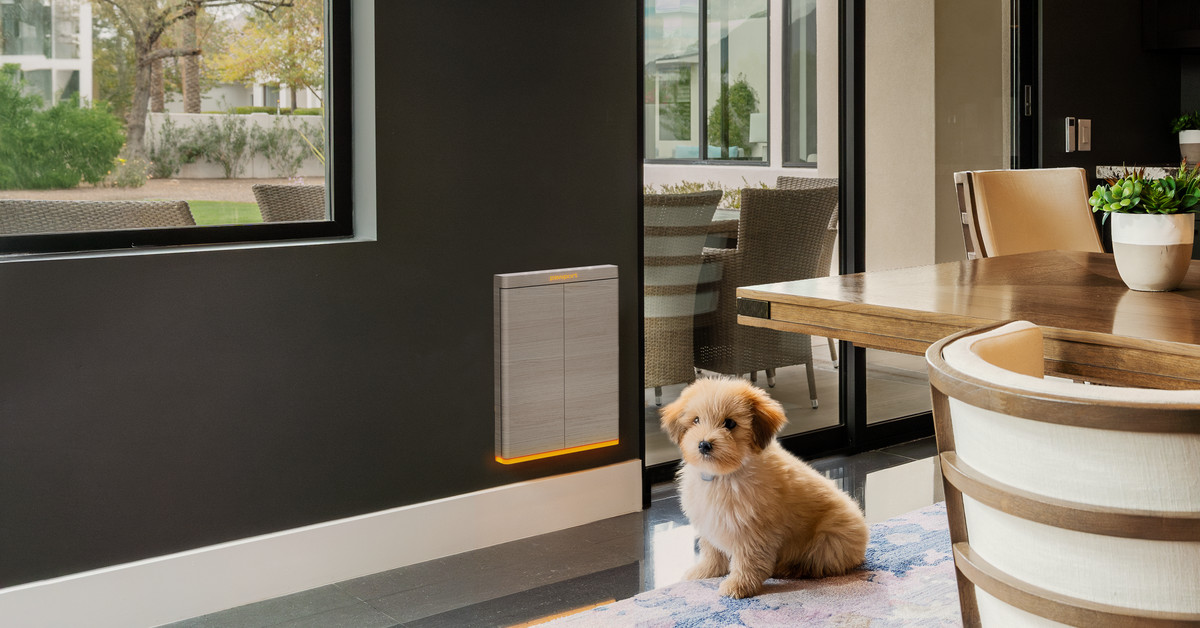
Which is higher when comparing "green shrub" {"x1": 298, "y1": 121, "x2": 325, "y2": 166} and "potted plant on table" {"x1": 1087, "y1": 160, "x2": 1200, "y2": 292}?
"green shrub" {"x1": 298, "y1": 121, "x2": 325, "y2": 166}

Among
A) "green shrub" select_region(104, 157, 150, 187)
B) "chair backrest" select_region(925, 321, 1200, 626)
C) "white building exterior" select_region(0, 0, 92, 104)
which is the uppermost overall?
"white building exterior" select_region(0, 0, 92, 104)

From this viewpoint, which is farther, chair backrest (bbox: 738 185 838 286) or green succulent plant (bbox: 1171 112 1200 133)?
green succulent plant (bbox: 1171 112 1200 133)

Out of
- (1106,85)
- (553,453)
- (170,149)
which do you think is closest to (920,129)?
(1106,85)

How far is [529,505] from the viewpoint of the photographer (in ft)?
10.7

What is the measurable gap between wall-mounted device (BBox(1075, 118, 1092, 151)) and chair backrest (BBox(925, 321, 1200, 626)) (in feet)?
14.4

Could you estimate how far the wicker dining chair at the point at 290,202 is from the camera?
2.88 meters

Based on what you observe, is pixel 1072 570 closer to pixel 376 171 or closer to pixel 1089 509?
pixel 1089 509

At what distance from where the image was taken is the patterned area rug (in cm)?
A: 253

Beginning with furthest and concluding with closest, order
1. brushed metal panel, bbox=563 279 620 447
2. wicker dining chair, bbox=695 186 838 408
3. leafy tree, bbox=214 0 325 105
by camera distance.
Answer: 1. wicker dining chair, bbox=695 186 838 408
2. brushed metal panel, bbox=563 279 620 447
3. leafy tree, bbox=214 0 325 105

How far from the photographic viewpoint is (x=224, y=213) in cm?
281

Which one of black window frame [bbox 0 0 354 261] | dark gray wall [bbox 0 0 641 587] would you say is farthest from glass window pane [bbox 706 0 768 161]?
black window frame [bbox 0 0 354 261]

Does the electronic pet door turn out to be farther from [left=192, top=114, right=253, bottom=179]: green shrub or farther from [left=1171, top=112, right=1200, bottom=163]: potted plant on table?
[left=1171, top=112, right=1200, bottom=163]: potted plant on table

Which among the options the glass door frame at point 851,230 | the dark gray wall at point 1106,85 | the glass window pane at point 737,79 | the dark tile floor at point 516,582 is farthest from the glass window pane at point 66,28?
the dark gray wall at point 1106,85

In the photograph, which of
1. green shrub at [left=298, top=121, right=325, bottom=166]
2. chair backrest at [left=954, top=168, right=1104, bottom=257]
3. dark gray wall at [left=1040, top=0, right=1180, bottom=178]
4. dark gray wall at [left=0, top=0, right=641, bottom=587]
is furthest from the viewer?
dark gray wall at [left=1040, top=0, right=1180, bottom=178]
